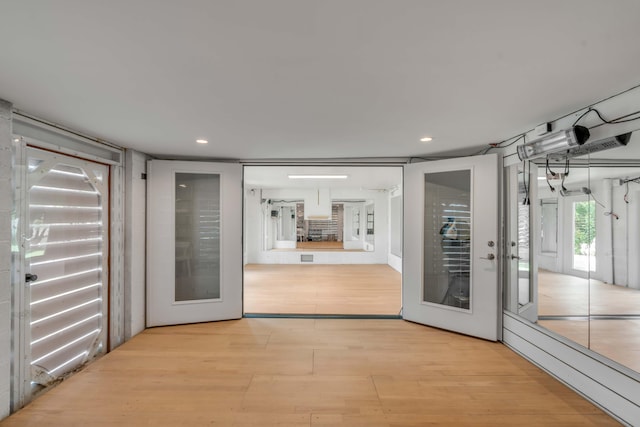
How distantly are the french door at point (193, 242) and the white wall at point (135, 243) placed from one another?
3.0 inches

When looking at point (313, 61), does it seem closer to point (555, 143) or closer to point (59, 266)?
point (555, 143)

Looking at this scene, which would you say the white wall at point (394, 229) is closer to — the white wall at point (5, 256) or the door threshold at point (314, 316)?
the door threshold at point (314, 316)

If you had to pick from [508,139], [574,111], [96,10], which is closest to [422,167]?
[508,139]

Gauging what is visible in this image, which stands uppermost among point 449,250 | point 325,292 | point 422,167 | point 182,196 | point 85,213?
point 422,167

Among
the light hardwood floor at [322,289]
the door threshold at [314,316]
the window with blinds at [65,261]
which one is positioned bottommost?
the light hardwood floor at [322,289]

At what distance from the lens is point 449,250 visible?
137 inches

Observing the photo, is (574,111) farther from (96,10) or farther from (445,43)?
(96,10)

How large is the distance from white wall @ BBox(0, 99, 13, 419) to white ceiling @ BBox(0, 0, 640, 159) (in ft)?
0.76

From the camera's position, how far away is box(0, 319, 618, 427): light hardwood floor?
1942mm

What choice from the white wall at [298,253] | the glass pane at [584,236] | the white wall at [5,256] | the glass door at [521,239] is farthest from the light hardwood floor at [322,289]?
the white wall at [5,256]

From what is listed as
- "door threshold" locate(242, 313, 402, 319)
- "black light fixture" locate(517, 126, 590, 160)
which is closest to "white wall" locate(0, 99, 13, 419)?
"door threshold" locate(242, 313, 402, 319)

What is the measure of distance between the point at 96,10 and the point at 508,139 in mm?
3474

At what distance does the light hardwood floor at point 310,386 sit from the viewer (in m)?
1.94

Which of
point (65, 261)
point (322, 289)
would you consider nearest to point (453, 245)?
point (322, 289)
